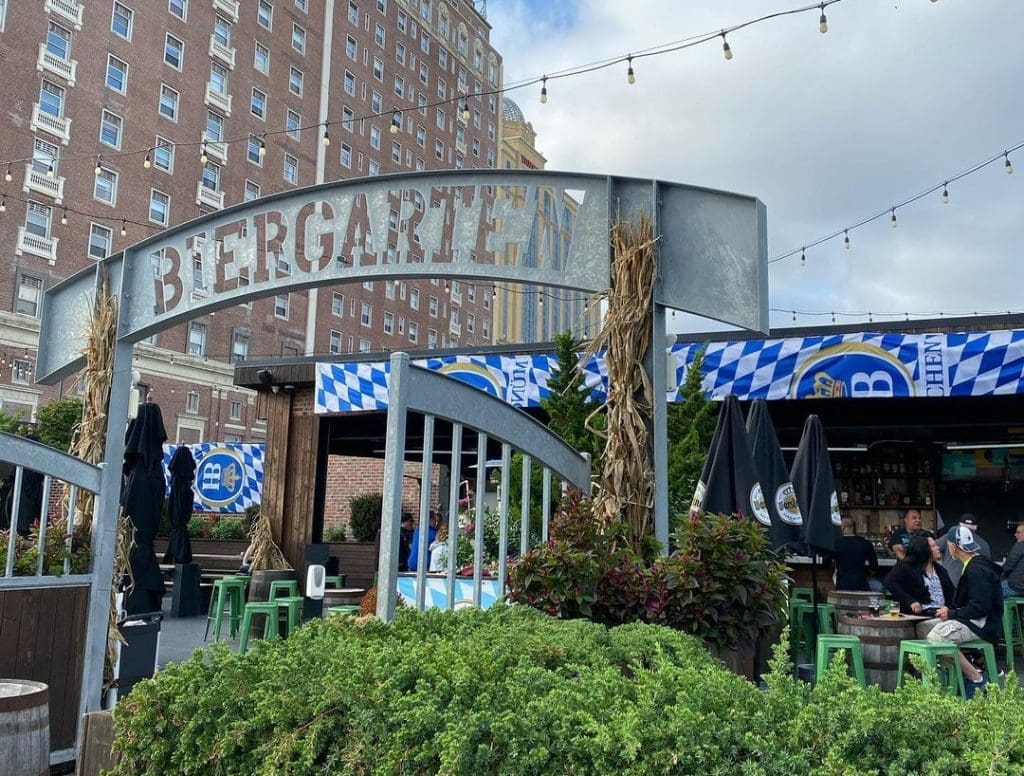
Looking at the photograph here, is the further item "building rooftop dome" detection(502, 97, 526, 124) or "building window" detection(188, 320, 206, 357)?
"building rooftop dome" detection(502, 97, 526, 124)

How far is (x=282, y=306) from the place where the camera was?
1667 inches

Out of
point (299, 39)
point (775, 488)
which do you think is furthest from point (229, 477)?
point (299, 39)

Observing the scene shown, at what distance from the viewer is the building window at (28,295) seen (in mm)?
30438

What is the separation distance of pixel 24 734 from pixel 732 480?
14.3 feet

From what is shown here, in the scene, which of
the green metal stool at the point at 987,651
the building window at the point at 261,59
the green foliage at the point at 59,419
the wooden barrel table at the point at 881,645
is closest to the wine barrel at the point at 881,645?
the wooden barrel table at the point at 881,645

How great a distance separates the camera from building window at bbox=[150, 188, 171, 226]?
1395 inches

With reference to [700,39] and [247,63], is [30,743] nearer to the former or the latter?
[700,39]

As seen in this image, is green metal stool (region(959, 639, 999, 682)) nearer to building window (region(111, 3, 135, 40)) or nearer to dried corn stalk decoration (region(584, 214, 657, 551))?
dried corn stalk decoration (region(584, 214, 657, 551))

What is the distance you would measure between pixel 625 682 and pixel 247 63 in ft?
142

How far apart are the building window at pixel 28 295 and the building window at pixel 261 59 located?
1577 cm

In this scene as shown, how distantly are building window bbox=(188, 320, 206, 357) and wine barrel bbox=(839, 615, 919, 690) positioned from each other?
33663 mm

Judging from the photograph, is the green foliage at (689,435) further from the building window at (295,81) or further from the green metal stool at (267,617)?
the building window at (295,81)

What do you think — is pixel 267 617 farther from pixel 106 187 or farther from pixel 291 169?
pixel 291 169

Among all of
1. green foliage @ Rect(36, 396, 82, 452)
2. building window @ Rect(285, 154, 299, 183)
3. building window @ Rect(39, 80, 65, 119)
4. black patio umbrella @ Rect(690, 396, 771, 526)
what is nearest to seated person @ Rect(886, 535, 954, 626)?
black patio umbrella @ Rect(690, 396, 771, 526)
